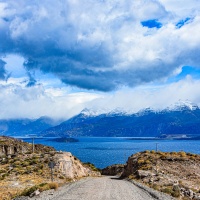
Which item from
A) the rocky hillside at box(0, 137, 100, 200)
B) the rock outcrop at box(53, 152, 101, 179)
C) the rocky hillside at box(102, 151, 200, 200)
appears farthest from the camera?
the rock outcrop at box(53, 152, 101, 179)

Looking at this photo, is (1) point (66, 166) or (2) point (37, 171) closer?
(2) point (37, 171)

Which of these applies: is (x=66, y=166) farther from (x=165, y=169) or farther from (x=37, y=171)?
(x=165, y=169)

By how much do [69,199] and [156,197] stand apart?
6.96m

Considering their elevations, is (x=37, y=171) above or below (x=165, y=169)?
above

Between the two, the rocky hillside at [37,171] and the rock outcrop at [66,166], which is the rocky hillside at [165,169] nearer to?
the rock outcrop at [66,166]

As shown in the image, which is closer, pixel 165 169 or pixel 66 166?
pixel 165 169

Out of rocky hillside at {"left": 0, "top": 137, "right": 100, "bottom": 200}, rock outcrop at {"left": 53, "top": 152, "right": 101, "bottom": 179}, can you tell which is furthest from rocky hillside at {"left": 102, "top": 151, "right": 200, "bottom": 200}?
rocky hillside at {"left": 0, "top": 137, "right": 100, "bottom": 200}

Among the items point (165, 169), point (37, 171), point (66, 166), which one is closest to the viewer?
point (37, 171)

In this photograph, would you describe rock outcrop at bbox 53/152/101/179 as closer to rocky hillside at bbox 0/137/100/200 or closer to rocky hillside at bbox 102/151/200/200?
rocky hillside at bbox 0/137/100/200

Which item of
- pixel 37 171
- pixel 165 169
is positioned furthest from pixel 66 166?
pixel 165 169

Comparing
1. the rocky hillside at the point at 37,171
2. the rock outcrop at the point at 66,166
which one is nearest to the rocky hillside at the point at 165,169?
the rock outcrop at the point at 66,166

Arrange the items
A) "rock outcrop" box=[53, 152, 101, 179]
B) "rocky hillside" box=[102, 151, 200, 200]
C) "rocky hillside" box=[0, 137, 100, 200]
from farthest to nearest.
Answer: "rock outcrop" box=[53, 152, 101, 179] < "rocky hillside" box=[102, 151, 200, 200] < "rocky hillside" box=[0, 137, 100, 200]

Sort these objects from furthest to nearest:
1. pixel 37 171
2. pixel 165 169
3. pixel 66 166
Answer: pixel 66 166
pixel 165 169
pixel 37 171

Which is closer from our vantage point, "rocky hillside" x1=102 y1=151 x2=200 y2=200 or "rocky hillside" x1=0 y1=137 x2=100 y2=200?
"rocky hillside" x1=0 y1=137 x2=100 y2=200
